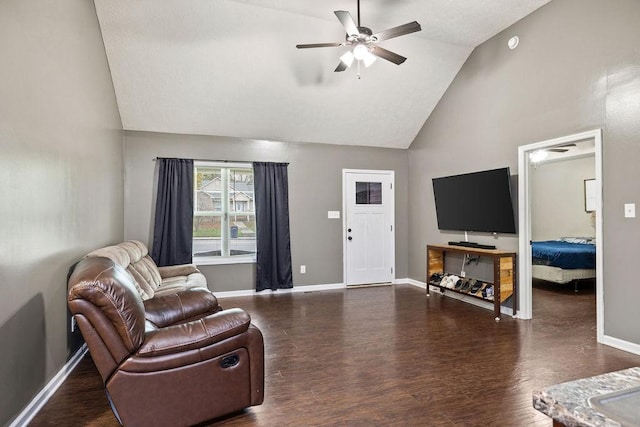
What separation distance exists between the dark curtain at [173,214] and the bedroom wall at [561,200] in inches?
281

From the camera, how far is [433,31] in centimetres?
432

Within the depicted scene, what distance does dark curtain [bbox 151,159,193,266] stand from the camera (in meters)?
5.04

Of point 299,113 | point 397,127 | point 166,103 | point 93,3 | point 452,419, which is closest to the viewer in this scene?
point 452,419

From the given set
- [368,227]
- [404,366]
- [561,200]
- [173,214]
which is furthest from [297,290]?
[561,200]

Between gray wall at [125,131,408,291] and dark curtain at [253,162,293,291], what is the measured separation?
0.48 feet

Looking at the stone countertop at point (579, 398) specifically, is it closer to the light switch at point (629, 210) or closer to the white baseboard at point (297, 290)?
the light switch at point (629, 210)

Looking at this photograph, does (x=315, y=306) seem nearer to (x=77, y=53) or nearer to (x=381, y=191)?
(x=381, y=191)

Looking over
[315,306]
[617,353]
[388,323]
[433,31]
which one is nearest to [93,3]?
[433,31]

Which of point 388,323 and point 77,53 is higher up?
point 77,53

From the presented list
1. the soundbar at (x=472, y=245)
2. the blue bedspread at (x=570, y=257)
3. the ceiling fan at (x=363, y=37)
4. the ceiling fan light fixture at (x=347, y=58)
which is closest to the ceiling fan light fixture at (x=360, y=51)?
the ceiling fan at (x=363, y=37)

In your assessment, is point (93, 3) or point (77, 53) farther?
point (93, 3)

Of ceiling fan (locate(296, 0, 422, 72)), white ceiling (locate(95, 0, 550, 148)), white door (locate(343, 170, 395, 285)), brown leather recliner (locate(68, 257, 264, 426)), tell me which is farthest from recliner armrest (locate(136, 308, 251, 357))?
white door (locate(343, 170, 395, 285))

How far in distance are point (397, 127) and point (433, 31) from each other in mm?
1785

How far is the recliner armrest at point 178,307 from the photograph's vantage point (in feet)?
8.75
